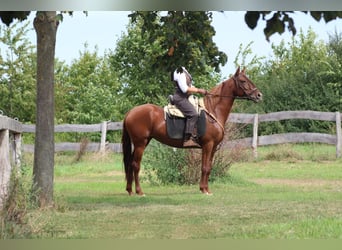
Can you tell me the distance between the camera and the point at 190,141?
594 centimetres

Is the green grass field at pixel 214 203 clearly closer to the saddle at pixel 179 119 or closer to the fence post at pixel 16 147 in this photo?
the fence post at pixel 16 147

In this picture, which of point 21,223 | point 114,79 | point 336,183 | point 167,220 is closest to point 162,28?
point 114,79

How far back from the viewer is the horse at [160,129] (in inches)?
228

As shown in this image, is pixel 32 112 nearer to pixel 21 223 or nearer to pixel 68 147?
pixel 68 147

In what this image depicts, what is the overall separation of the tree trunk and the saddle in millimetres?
1080

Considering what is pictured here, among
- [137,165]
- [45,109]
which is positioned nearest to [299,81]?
[137,165]

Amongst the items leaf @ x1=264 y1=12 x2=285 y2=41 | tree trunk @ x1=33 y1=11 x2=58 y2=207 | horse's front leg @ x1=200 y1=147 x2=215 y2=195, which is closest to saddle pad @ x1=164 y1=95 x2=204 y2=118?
horse's front leg @ x1=200 y1=147 x2=215 y2=195

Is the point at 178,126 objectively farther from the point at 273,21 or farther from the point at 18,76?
the point at 273,21

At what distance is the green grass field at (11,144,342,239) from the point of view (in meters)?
4.36

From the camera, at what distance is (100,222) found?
15.4 ft

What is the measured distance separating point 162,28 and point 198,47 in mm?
259

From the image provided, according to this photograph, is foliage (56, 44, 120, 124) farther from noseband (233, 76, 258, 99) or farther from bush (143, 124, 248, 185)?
bush (143, 124, 248, 185)

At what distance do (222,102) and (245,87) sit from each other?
1.01 feet

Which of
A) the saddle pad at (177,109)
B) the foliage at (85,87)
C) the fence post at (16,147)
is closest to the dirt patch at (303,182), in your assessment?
the saddle pad at (177,109)
